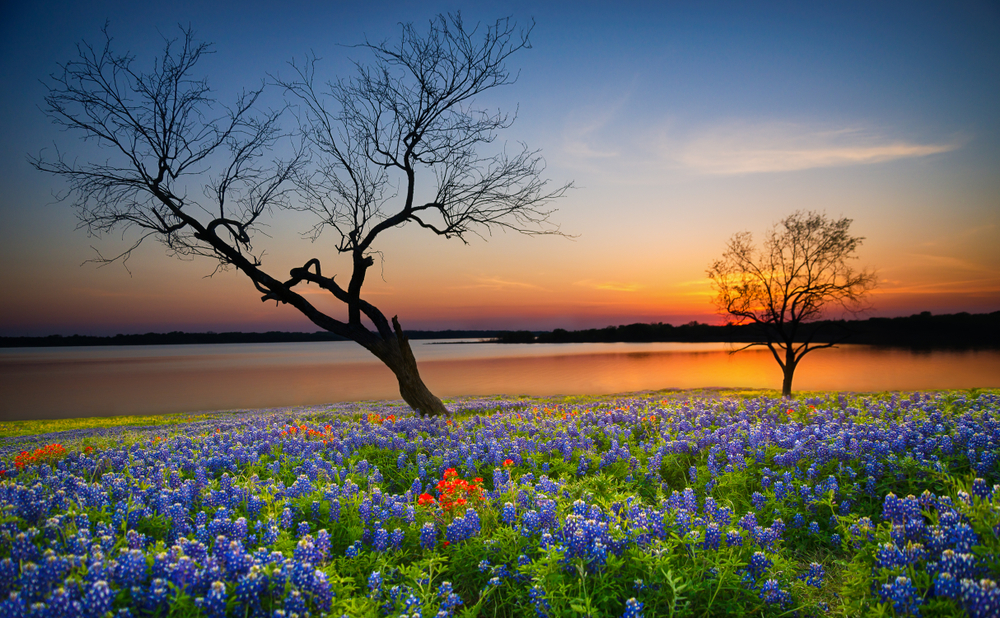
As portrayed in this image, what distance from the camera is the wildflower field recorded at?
3102mm

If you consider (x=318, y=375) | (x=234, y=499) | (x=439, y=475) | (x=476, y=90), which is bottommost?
(x=318, y=375)

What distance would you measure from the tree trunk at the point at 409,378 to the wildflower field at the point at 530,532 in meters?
6.15

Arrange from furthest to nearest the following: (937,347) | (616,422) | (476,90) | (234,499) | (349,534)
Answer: (937,347) < (476,90) < (616,422) < (234,499) < (349,534)

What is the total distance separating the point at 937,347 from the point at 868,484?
418 feet

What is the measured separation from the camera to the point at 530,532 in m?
4.27

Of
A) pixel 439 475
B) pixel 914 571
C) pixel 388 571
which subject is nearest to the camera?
pixel 914 571

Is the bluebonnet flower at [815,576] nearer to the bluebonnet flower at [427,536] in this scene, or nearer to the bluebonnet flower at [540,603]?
the bluebonnet flower at [540,603]

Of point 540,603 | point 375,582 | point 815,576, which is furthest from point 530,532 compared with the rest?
point 815,576

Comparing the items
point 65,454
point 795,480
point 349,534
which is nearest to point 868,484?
point 795,480

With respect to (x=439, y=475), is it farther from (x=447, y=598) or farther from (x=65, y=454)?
(x=65, y=454)

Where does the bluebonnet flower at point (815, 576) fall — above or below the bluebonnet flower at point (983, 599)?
below

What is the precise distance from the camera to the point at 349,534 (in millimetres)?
4742

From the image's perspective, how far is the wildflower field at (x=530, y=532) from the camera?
3102 millimetres

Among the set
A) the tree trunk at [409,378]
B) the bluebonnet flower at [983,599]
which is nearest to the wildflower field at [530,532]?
the bluebonnet flower at [983,599]
